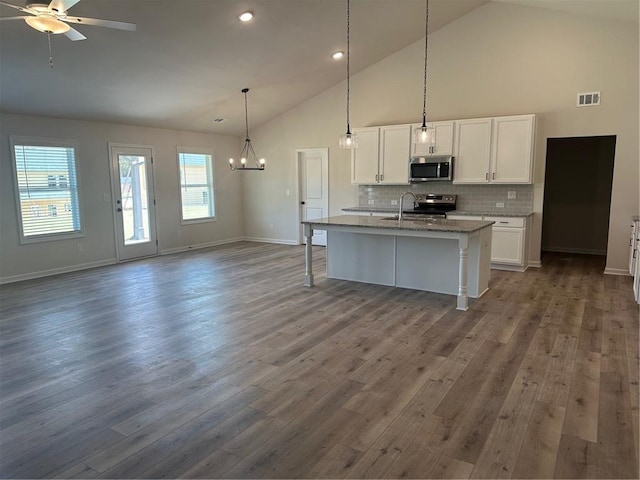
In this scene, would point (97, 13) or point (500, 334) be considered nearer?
point (500, 334)

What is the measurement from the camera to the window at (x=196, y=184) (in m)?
8.62

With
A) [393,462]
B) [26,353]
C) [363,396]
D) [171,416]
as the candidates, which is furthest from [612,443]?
[26,353]

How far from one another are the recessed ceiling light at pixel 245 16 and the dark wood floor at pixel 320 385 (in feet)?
10.8

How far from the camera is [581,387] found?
2.87 meters

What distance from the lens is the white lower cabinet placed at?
6195 millimetres

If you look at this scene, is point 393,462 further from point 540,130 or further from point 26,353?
point 540,130

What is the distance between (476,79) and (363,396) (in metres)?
5.81

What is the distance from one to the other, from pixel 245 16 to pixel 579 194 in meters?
6.61

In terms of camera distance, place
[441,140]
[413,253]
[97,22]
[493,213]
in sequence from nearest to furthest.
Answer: [97,22] → [413,253] → [493,213] → [441,140]

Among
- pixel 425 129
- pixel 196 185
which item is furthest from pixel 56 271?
pixel 425 129

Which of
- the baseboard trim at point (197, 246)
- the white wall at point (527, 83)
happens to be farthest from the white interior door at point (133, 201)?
the white wall at point (527, 83)

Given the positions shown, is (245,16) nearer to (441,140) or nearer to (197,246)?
(441,140)

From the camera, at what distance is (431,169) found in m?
6.91

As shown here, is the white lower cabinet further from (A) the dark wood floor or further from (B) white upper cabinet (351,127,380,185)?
(B) white upper cabinet (351,127,380,185)
